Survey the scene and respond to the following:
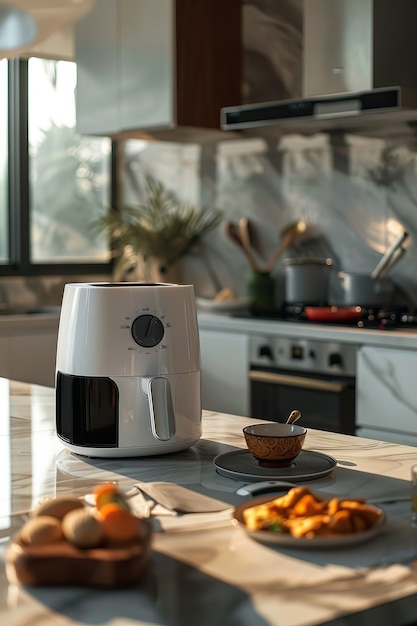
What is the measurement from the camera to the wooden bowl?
93 centimetres

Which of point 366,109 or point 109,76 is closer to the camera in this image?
point 366,109

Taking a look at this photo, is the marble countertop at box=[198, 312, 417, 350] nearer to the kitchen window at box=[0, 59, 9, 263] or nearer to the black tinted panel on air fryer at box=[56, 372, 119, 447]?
the kitchen window at box=[0, 59, 9, 263]

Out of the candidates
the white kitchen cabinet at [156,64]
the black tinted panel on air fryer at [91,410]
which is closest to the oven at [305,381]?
the white kitchen cabinet at [156,64]

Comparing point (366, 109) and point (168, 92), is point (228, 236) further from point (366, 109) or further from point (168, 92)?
point (366, 109)

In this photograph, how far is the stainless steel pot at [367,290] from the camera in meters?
3.79

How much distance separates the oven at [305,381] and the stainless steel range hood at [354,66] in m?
0.85

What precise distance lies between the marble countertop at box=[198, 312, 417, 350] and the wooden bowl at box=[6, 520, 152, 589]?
234cm

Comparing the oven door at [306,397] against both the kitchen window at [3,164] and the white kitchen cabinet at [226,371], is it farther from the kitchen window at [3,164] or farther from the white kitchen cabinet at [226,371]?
the kitchen window at [3,164]

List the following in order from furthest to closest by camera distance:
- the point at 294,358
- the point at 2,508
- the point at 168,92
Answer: the point at 168,92 → the point at 294,358 → the point at 2,508

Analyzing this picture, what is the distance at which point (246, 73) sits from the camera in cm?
439

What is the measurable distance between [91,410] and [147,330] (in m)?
0.15

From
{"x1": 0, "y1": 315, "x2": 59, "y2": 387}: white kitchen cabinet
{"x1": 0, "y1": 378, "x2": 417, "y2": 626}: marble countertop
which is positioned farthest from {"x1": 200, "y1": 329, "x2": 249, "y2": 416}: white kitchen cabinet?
{"x1": 0, "y1": 378, "x2": 417, "y2": 626}: marble countertop

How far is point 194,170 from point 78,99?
0.67 meters

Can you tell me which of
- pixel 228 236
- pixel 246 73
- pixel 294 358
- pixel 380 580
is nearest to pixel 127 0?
pixel 246 73
